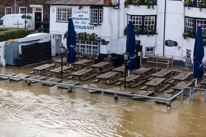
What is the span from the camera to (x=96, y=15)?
30703 mm

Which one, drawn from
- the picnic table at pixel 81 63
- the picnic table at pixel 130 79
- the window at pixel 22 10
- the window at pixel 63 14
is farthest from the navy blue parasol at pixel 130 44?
the window at pixel 22 10

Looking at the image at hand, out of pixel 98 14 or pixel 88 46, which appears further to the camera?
pixel 88 46

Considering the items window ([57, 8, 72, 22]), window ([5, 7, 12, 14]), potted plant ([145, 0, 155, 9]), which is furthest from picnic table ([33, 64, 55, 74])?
window ([5, 7, 12, 14])

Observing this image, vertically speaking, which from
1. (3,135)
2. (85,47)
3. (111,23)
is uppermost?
(111,23)

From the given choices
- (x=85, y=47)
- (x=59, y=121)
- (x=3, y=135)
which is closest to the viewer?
(x=3, y=135)

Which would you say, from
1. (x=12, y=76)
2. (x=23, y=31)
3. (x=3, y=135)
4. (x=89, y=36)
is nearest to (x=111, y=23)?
(x=89, y=36)

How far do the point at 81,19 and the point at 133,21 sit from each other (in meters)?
4.85

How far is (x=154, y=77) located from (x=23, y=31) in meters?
19.6

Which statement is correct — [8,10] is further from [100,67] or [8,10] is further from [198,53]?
[198,53]

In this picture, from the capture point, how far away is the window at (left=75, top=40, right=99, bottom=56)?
101 ft

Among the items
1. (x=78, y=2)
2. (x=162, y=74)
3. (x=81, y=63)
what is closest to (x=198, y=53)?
(x=162, y=74)

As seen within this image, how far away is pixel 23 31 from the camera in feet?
128

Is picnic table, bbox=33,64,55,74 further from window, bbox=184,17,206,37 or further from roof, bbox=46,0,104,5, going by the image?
window, bbox=184,17,206,37

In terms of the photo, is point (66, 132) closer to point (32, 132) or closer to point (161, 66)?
point (32, 132)
